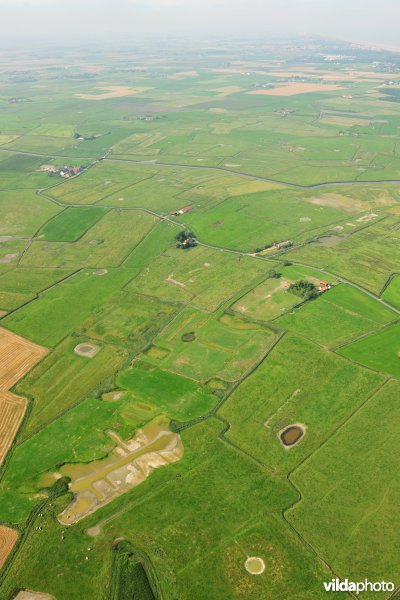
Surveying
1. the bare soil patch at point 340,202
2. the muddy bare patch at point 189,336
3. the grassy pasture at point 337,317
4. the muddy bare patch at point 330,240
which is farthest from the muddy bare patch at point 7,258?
the bare soil patch at point 340,202

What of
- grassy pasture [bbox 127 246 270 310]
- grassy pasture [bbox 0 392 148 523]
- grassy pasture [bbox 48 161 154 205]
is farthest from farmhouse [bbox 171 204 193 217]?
grassy pasture [bbox 0 392 148 523]

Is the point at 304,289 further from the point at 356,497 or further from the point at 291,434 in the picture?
the point at 356,497

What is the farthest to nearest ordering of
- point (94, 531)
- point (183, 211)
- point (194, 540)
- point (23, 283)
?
point (183, 211), point (23, 283), point (94, 531), point (194, 540)

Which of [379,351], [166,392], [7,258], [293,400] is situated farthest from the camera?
[7,258]

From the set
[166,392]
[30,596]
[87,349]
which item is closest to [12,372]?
[87,349]

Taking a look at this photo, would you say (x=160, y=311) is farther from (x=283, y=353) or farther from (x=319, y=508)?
(x=319, y=508)

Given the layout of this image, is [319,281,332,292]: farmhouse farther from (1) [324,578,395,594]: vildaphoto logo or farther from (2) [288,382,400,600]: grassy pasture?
(1) [324,578,395,594]: vildaphoto logo

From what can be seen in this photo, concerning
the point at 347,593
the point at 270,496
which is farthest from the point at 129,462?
the point at 347,593
